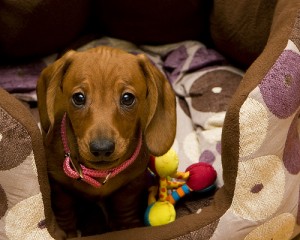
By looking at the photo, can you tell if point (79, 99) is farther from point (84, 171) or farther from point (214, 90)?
point (214, 90)

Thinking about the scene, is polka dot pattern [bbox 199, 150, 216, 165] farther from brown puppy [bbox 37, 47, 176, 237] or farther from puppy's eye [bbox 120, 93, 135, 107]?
puppy's eye [bbox 120, 93, 135, 107]

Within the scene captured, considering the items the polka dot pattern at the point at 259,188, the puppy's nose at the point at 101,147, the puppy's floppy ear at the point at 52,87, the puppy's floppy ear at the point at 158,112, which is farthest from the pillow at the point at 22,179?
the polka dot pattern at the point at 259,188

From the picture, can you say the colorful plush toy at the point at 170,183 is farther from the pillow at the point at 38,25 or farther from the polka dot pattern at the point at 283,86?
the pillow at the point at 38,25

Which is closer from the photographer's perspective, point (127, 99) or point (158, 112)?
point (127, 99)

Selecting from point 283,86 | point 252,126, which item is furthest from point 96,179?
point 283,86

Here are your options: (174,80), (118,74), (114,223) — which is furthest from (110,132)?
(174,80)

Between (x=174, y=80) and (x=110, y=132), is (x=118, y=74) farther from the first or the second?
(x=174, y=80)

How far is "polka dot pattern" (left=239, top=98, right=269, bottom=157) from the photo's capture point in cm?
125

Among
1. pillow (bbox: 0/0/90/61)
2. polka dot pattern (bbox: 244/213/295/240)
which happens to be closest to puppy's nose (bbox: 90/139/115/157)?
polka dot pattern (bbox: 244/213/295/240)

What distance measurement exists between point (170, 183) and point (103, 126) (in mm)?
380

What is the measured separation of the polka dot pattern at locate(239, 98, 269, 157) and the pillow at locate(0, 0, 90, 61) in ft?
2.53

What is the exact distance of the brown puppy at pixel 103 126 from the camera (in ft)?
3.81

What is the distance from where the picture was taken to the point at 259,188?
1324mm

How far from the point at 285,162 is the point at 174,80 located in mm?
590
